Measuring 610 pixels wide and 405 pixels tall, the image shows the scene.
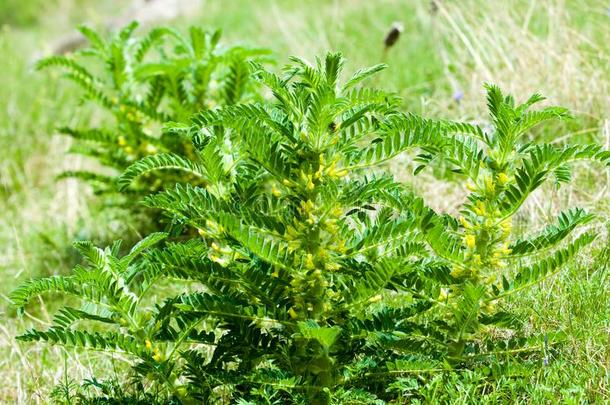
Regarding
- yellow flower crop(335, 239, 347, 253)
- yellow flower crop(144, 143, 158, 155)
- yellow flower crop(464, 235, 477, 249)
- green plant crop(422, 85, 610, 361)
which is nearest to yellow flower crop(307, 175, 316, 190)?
yellow flower crop(335, 239, 347, 253)

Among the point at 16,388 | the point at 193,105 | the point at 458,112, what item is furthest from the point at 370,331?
the point at 458,112

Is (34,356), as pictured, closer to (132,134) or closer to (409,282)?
(132,134)

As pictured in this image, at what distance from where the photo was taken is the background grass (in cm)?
211

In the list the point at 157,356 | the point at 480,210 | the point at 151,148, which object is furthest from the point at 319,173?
the point at 151,148

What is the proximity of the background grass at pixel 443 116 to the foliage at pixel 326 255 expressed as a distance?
0.17 m

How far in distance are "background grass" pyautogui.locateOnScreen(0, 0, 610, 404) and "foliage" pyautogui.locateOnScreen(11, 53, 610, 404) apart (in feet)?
0.55

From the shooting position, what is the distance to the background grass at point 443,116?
2.11 meters

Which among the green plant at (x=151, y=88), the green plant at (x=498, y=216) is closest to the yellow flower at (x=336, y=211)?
the green plant at (x=498, y=216)

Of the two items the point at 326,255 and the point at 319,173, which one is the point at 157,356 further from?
the point at 319,173

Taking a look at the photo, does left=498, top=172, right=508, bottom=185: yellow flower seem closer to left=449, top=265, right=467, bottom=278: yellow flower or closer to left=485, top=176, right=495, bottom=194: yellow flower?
left=485, top=176, right=495, bottom=194: yellow flower

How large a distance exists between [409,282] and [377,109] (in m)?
0.41

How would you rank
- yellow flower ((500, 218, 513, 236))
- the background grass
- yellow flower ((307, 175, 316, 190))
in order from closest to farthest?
1. yellow flower ((307, 175, 316, 190))
2. yellow flower ((500, 218, 513, 236))
3. the background grass

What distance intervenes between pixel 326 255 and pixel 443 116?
2226mm

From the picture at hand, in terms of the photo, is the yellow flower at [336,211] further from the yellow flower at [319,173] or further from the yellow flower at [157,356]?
the yellow flower at [157,356]
